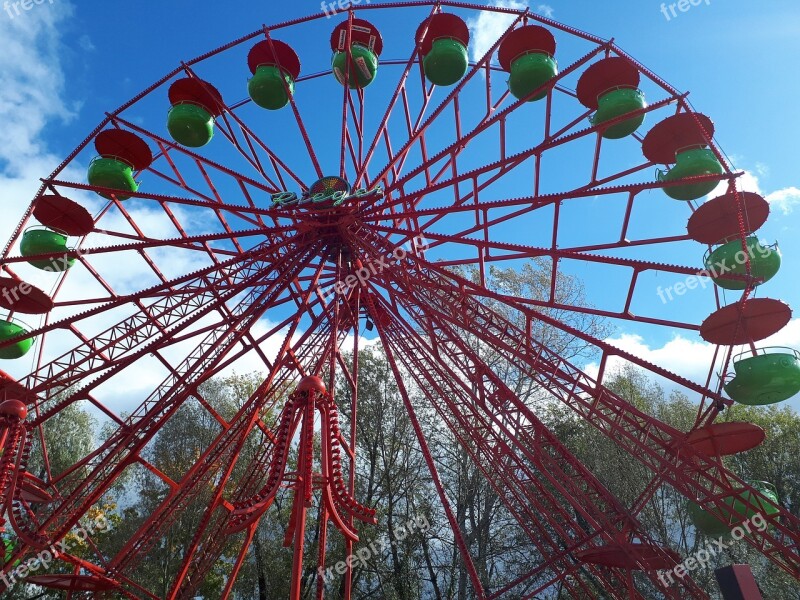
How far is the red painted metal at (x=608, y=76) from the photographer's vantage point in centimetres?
1159

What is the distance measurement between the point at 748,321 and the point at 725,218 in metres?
1.87

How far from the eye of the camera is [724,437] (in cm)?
1125

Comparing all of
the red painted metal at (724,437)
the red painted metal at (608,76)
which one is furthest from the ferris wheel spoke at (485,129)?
the red painted metal at (724,437)

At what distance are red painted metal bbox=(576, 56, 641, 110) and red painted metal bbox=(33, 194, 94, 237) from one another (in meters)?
10.7

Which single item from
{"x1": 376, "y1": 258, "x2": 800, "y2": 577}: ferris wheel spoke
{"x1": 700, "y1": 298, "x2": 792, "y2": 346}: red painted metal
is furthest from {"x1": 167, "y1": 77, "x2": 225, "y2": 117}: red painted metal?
{"x1": 700, "y1": 298, "x2": 792, "y2": 346}: red painted metal

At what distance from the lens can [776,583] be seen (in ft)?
69.3

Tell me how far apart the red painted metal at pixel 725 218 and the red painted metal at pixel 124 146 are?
1162 cm

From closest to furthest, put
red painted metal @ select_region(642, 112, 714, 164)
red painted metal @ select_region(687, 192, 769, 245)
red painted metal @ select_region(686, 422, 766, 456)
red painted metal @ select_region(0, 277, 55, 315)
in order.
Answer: red painted metal @ select_region(687, 192, 769, 245) → red painted metal @ select_region(642, 112, 714, 164) → red painted metal @ select_region(686, 422, 766, 456) → red painted metal @ select_region(0, 277, 55, 315)

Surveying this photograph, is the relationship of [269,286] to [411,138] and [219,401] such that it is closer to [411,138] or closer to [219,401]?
[411,138]

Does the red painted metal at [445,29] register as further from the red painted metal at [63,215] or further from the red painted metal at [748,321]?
the red painted metal at [63,215]

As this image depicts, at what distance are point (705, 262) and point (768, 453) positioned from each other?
65.8ft

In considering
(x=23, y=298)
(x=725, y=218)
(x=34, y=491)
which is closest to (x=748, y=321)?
(x=725, y=218)

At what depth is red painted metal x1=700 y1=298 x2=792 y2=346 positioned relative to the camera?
9.70 meters

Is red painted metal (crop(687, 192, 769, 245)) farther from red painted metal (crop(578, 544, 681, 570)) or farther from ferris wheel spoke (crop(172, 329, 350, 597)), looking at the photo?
ferris wheel spoke (crop(172, 329, 350, 597))
